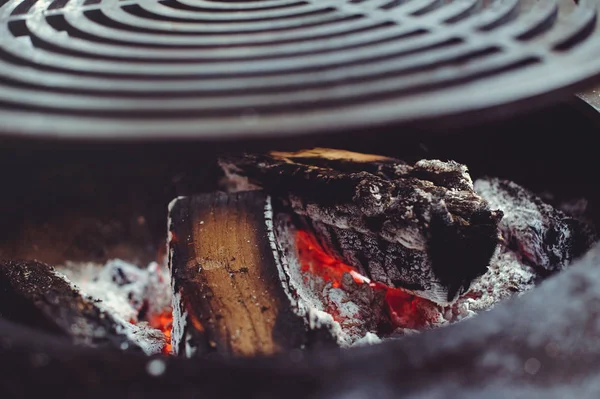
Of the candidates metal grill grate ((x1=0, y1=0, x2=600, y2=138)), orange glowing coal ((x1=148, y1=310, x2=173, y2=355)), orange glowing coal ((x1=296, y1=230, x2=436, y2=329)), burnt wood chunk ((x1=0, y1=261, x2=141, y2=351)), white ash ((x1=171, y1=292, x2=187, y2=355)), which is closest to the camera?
metal grill grate ((x1=0, y1=0, x2=600, y2=138))

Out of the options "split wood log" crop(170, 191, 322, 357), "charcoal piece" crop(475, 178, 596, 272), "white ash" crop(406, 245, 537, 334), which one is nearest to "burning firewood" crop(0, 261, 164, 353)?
"split wood log" crop(170, 191, 322, 357)

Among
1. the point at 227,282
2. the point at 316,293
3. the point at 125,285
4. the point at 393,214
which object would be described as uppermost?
the point at 393,214

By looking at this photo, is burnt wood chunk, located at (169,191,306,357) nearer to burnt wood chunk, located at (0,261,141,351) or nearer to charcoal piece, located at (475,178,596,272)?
burnt wood chunk, located at (0,261,141,351)

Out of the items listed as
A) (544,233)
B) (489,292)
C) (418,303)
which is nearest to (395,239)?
(418,303)

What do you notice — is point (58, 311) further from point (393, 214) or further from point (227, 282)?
point (393, 214)

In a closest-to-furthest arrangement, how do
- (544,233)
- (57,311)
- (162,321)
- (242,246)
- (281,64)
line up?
(281,64) → (57,311) → (242,246) → (544,233) → (162,321)

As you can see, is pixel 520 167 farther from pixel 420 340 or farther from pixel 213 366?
pixel 213 366

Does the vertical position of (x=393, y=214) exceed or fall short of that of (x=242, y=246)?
it exceeds it
